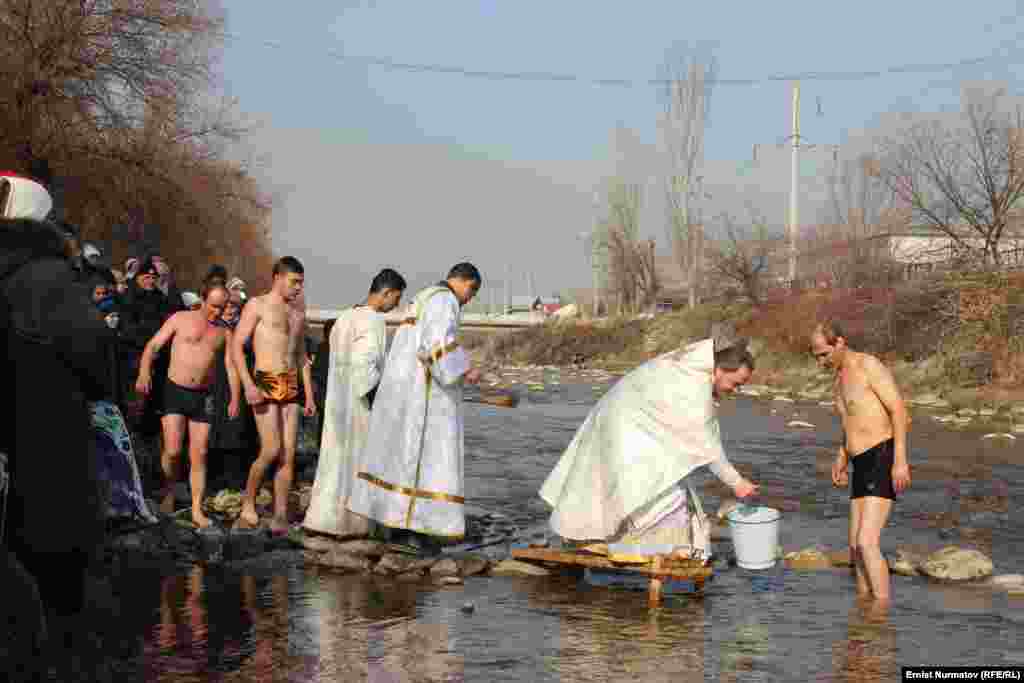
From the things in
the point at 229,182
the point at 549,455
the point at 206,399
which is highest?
the point at 229,182

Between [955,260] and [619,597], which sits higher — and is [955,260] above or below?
above

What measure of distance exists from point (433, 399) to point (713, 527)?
3368 millimetres

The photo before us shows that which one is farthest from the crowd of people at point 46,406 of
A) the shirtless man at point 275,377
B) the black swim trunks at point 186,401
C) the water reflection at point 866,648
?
the black swim trunks at point 186,401

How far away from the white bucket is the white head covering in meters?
5.36

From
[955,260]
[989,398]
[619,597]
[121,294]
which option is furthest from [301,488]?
[955,260]

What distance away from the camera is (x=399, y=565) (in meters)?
9.50

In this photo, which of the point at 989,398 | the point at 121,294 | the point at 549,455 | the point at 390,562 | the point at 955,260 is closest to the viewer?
the point at 390,562

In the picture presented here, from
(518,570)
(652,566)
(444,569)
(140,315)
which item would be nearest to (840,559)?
(652,566)

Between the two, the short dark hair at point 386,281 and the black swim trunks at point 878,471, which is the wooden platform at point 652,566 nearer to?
the black swim trunks at point 878,471

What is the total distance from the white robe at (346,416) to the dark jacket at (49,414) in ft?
19.8

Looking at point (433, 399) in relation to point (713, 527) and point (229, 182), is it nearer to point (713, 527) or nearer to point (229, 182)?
point (713, 527)

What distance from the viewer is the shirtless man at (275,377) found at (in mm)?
10875

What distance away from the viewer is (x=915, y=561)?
1028 centimetres

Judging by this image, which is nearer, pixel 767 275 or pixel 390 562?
pixel 390 562
